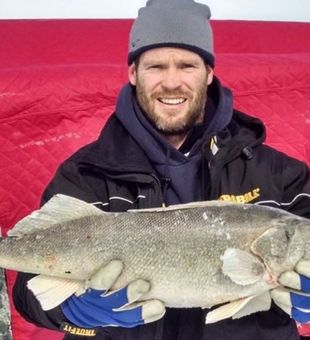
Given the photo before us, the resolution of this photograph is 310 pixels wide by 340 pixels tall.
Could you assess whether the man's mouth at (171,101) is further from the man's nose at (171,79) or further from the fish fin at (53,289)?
the fish fin at (53,289)

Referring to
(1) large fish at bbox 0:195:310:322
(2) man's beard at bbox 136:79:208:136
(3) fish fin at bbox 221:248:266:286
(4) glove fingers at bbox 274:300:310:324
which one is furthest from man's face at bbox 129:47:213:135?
(4) glove fingers at bbox 274:300:310:324

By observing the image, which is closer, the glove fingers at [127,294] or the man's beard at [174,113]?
the glove fingers at [127,294]

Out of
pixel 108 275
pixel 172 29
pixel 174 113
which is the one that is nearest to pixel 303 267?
pixel 108 275

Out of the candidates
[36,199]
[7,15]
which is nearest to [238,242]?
[36,199]

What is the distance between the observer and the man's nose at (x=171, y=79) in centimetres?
231

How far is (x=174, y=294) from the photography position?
189 centimetres

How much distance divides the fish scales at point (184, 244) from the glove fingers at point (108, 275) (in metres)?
0.04

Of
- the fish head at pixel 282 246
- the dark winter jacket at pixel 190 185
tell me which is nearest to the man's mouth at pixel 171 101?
the dark winter jacket at pixel 190 185

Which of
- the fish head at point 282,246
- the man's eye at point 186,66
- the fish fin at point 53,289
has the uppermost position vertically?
the man's eye at point 186,66

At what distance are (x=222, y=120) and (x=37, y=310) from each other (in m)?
0.93

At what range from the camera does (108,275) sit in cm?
185

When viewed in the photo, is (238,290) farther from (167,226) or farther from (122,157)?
(122,157)

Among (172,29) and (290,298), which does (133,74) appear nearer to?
(172,29)

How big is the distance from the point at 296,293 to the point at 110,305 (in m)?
0.58
